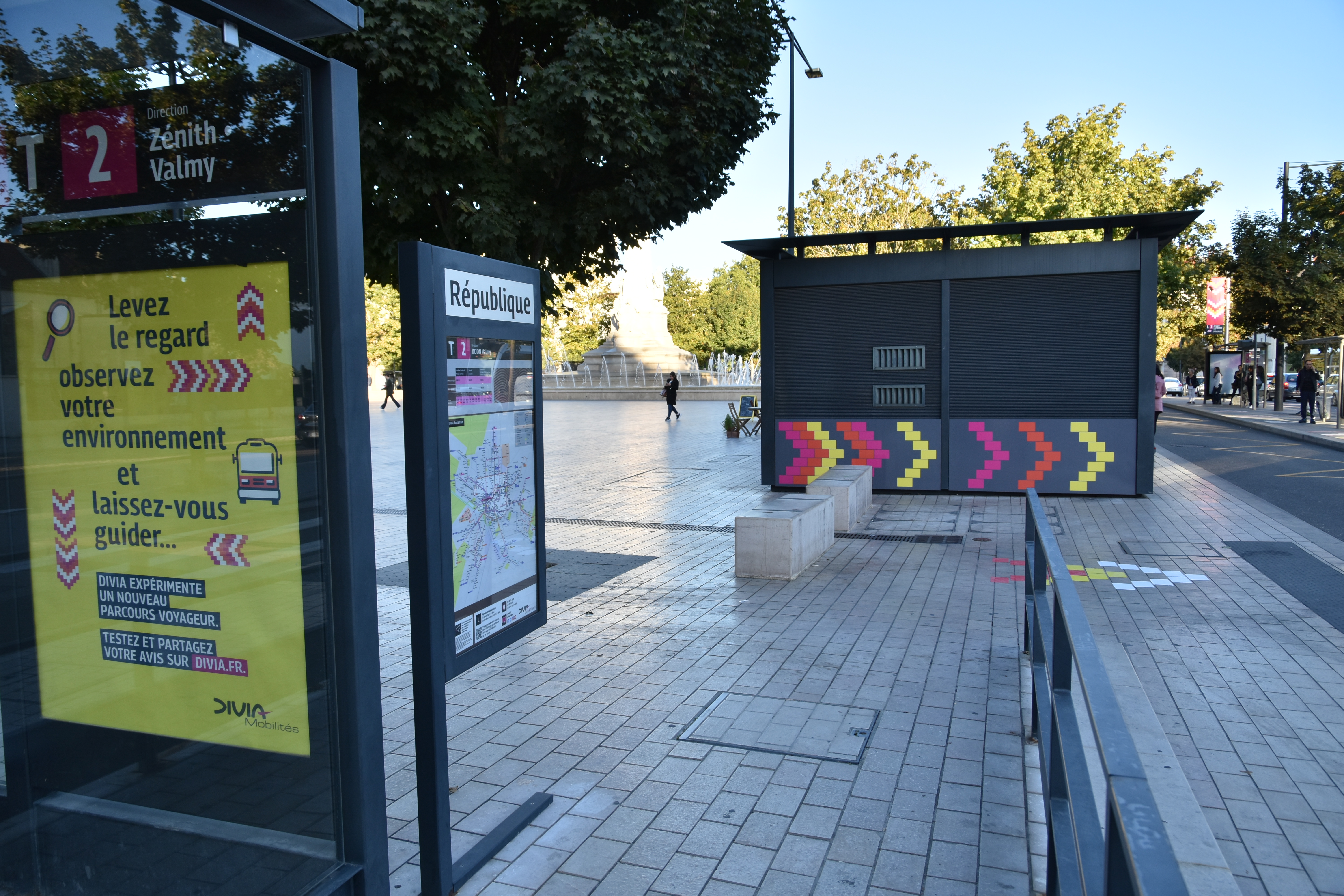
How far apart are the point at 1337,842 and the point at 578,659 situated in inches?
150

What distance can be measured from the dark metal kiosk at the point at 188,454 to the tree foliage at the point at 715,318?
71.1 meters

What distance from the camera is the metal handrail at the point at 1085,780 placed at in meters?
1.33

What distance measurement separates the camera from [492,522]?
357 cm

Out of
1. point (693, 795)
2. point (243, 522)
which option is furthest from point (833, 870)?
point (243, 522)

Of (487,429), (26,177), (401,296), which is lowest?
(487,429)

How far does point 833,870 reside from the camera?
3.41 m

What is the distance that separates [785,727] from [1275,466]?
50.0ft

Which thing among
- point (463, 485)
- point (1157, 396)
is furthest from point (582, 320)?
point (463, 485)

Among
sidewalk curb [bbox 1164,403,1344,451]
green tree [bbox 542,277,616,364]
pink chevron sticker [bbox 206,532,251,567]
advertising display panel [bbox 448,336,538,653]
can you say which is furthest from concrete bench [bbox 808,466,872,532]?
green tree [bbox 542,277,616,364]

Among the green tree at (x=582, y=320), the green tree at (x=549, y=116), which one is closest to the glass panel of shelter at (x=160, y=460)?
the green tree at (x=549, y=116)

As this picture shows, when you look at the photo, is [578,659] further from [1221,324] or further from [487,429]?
[1221,324]

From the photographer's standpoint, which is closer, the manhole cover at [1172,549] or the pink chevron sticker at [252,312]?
the pink chevron sticker at [252,312]

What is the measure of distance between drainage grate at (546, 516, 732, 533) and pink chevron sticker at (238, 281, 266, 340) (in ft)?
25.5

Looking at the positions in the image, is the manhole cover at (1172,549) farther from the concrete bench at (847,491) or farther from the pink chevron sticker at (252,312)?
the pink chevron sticker at (252,312)
